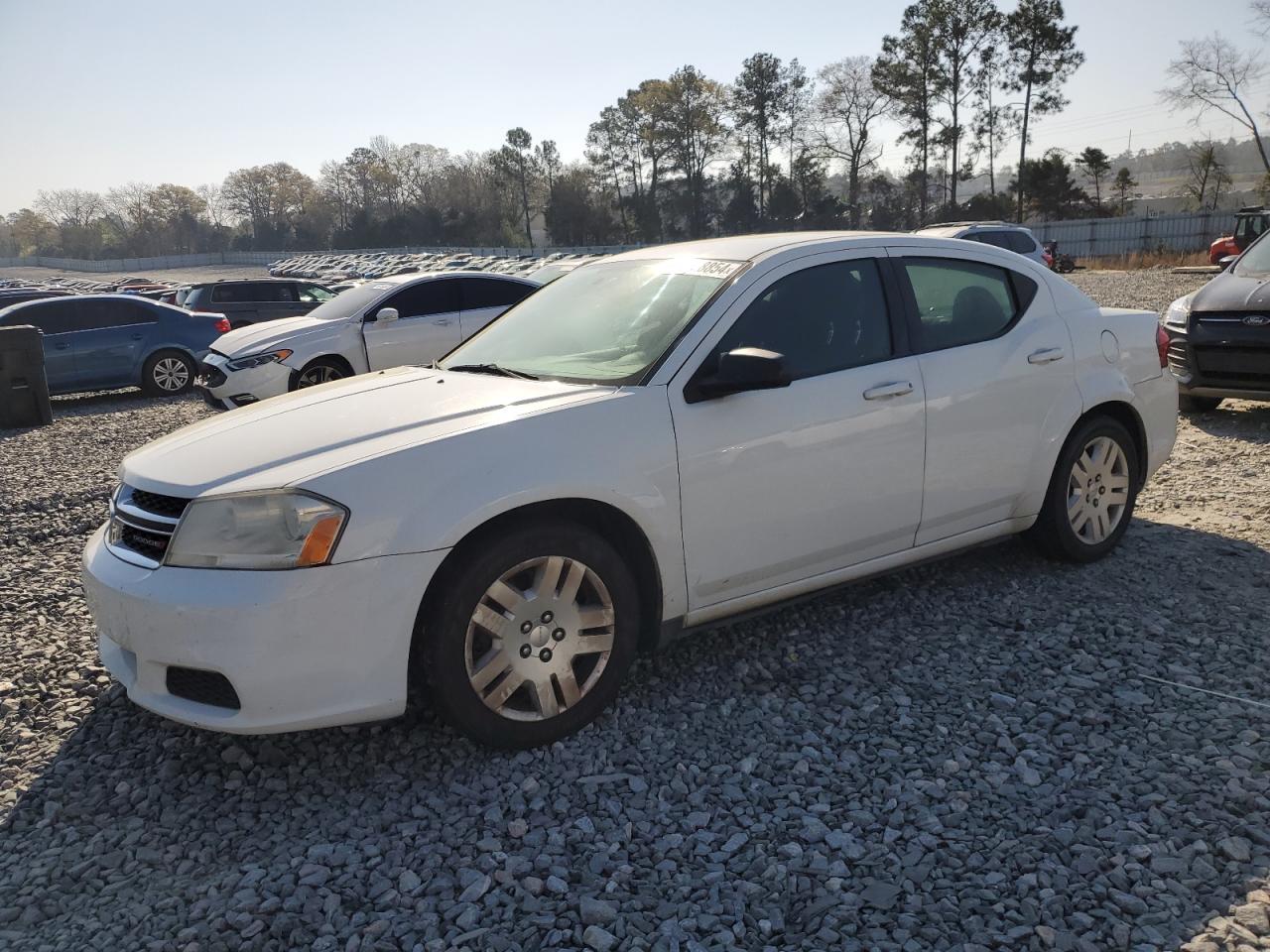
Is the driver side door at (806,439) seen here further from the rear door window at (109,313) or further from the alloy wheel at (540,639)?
the rear door window at (109,313)

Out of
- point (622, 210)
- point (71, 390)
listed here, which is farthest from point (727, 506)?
point (622, 210)

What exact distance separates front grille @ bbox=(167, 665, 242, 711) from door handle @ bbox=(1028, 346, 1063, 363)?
143 inches

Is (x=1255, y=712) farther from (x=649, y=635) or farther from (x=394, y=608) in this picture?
(x=394, y=608)

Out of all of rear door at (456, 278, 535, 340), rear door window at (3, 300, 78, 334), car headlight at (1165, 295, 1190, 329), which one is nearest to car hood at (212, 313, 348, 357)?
rear door at (456, 278, 535, 340)

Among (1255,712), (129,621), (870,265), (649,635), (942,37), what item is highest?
(942,37)

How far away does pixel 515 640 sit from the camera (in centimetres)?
320

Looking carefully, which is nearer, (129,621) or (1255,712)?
(129,621)

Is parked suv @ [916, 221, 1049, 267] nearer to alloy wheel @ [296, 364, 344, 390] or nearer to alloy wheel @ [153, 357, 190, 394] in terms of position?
alloy wheel @ [296, 364, 344, 390]

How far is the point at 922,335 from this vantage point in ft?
13.8

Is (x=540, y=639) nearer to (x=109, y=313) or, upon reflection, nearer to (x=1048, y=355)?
(x=1048, y=355)

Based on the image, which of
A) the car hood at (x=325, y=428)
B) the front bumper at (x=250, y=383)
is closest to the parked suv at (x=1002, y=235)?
the front bumper at (x=250, y=383)

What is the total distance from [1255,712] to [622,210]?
77.5m

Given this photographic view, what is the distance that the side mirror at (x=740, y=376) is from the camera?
342cm

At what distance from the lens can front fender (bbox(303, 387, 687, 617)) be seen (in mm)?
2969
